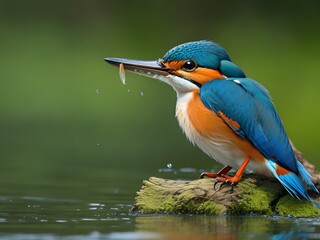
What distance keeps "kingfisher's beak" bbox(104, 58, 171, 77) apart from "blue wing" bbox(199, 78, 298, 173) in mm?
353

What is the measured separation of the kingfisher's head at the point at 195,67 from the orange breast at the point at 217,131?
27cm

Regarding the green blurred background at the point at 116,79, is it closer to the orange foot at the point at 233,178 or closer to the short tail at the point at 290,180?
the orange foot at the point at 233,178

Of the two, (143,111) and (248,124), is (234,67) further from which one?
(143,111)

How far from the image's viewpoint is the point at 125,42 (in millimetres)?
25266

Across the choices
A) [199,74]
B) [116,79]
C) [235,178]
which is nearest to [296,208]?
[235,178]

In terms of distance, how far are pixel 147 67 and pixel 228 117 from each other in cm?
77

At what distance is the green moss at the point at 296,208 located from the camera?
8.99m

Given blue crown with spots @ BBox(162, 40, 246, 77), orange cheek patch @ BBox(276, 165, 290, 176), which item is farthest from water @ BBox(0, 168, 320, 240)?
blue crown with spots @ BBox(162, 40, 246, 77)

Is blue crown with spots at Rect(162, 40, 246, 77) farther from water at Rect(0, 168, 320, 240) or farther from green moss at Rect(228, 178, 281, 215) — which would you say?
water at Rect(0, 168, 320, 240)

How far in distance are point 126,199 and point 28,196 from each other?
2.67 feet

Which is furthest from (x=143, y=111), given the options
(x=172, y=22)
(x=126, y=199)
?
(x=126, y=199)

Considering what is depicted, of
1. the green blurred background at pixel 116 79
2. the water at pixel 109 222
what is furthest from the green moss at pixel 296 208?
the green blurred background at pixel 116 79

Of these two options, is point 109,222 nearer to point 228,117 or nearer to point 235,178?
point 235,178

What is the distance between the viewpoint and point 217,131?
352 inches
